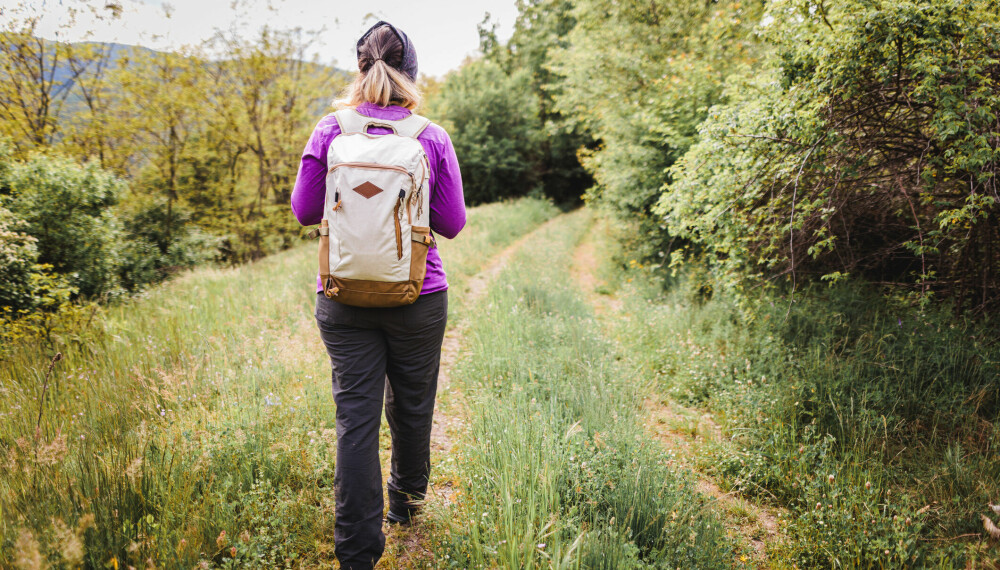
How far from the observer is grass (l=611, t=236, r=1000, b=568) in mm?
2240

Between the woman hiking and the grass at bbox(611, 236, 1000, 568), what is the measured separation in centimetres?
221

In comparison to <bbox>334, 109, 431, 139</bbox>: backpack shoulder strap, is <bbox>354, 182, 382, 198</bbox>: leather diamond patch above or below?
below

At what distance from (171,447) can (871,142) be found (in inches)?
201

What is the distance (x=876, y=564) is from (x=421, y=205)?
2.78 meters

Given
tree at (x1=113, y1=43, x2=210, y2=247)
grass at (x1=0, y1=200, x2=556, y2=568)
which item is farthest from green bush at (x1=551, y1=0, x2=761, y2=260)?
tree at (x1=113, y1=43, x2=210, y2=247)

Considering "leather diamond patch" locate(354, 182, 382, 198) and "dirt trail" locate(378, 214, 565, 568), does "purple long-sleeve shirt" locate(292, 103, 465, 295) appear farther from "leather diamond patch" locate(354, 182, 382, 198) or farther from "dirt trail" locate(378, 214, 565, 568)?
"dirt trail" locate(378, 214, 565, 568)

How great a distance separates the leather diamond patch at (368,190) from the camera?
1.65m

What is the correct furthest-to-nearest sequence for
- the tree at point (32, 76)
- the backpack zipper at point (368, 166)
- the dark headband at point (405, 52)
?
the tree at point (32, 76) < the dark headband at point (405, 52) < the backpack zipper at point (368, 166)

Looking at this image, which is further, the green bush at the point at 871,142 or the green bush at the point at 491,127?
the green bush at the point at 491,127

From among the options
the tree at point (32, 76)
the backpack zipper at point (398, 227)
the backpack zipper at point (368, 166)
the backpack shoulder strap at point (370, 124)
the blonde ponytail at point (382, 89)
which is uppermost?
the tree at point (32, 76)

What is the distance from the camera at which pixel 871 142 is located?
10.8 ft

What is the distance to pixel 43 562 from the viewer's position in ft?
4.54

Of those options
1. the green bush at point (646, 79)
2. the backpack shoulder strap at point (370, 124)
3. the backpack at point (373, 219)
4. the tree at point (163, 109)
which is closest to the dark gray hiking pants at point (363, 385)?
the backpack at point (373, 219)

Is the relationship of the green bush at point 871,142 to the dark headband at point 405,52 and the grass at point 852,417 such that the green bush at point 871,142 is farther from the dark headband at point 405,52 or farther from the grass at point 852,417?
the dark headband at point 405,52
